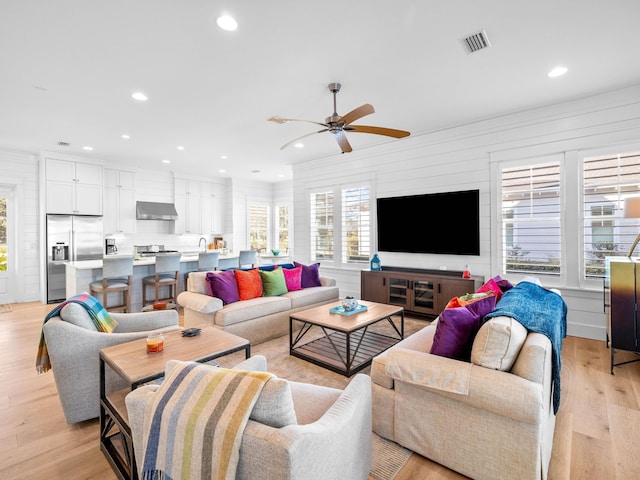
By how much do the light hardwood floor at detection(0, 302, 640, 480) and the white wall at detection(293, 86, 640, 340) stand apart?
150 cm

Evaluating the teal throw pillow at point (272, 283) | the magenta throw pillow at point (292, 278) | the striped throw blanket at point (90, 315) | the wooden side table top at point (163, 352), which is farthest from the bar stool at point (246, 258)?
the wooden side table top at point (163, 352)

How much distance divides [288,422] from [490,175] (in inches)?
182

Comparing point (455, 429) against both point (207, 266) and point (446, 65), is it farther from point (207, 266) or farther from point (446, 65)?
point (207, 266)

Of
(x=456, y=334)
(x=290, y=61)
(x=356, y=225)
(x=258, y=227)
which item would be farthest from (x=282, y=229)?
(x=456, y=334)

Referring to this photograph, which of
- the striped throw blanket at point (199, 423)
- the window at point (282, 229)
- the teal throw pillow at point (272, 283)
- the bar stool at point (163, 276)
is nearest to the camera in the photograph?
the striped throw blanket at point (199, 423)

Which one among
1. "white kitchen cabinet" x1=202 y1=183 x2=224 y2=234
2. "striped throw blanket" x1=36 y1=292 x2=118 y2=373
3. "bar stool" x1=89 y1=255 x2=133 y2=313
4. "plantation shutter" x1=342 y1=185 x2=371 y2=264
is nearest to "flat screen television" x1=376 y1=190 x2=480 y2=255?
"plantation shutter" x1=342 y1=185 x2=371 y2=264

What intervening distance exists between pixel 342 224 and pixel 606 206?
12.9 ft

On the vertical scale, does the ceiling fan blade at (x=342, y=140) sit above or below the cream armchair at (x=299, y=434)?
above

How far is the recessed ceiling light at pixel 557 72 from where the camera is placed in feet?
10.5

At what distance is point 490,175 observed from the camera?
4.61m

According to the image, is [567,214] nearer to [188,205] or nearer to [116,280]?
[116,280]

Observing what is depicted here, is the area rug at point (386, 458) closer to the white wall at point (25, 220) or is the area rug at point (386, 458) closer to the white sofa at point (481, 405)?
the white sofa at point (481, 405)

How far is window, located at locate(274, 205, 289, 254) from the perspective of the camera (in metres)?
9.85

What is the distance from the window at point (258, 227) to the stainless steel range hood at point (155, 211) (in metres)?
2.22
